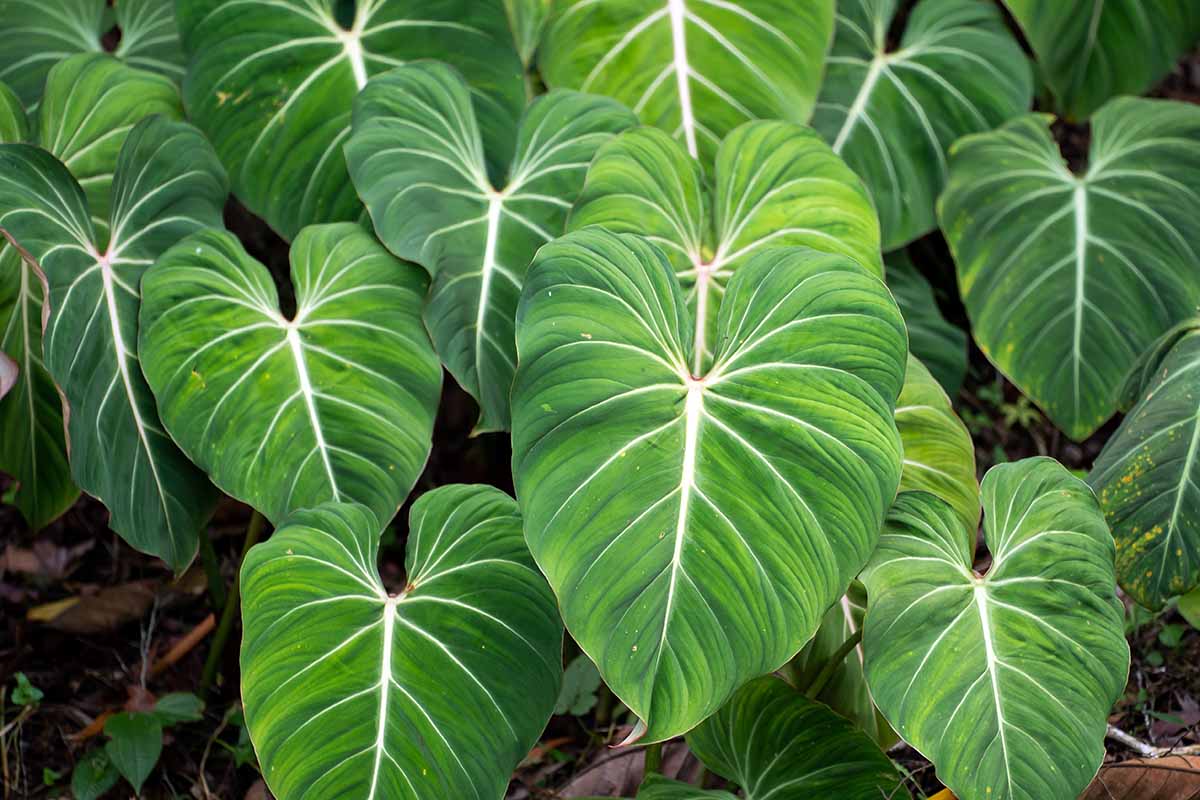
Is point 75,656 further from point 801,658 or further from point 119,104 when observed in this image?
point 801,658

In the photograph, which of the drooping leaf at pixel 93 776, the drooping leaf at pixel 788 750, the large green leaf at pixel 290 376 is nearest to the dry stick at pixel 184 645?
the drooping leaf at pixel 93 776

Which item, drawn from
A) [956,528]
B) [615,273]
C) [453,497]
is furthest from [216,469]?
[956,528]

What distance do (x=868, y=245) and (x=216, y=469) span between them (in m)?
0.96

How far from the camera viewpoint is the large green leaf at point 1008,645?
41.9 inches

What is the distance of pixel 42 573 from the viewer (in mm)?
2016

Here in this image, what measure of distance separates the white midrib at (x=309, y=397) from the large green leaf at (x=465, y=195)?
0.18 m

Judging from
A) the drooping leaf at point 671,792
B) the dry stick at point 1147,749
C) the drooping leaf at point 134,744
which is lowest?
the drooping leaf at point 134,744

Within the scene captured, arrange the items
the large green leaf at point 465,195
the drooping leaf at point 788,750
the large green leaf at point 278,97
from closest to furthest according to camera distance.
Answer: the drooping leaf at point 788,750, the large green leaf at point 465,195, the large green leaf at point 278,97

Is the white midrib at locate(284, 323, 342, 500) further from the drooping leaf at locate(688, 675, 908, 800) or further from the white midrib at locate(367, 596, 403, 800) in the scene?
the drooping leaf at locate(688, 675, 908, 800)

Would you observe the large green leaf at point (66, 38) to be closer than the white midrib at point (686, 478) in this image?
No

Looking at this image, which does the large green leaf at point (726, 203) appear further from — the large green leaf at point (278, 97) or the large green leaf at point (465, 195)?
the large green leaf at point (278, 97)

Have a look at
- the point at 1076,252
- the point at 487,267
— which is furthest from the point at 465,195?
the point at 1076,252

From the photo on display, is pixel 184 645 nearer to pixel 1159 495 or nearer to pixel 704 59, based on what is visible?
pixel 704 59

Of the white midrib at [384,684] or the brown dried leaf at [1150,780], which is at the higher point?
the white midrib at [384,684]
